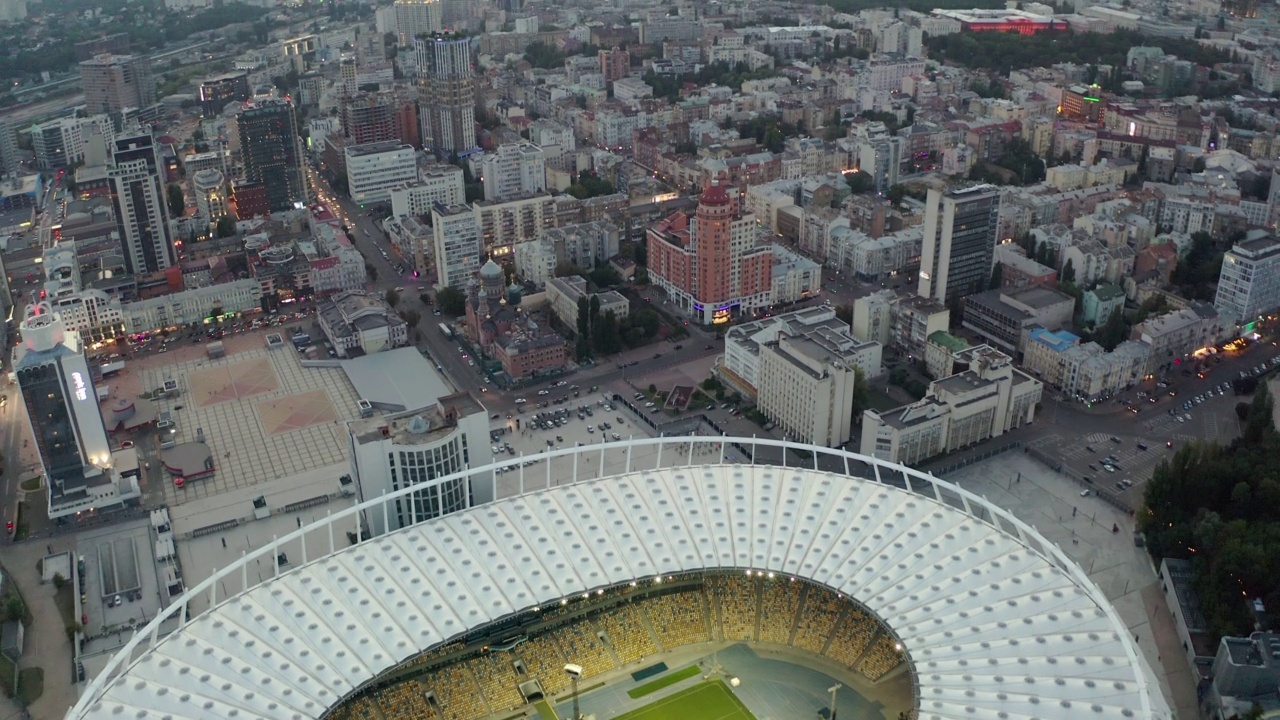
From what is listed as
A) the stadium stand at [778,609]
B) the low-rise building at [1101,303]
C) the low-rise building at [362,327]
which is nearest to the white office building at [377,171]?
the low-rise building at [362,327]

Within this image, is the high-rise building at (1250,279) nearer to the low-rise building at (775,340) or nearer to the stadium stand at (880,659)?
the low-rise building at (775,340)

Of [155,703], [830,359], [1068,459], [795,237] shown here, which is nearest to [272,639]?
[155,703]

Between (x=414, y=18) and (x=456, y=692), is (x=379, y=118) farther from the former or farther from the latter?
(x=456, y=692)

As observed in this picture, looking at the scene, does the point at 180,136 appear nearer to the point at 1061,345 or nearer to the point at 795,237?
the point at 795,237

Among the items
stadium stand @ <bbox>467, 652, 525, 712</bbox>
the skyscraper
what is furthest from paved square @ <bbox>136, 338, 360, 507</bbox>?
stadium stand @ <bbox>467, 652, 525, 712</bbox>

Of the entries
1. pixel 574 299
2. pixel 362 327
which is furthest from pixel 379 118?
pixel 574 299

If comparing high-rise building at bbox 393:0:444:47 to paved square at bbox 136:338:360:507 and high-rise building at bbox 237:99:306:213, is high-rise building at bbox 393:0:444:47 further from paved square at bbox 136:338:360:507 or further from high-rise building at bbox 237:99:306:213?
paved square at bbox 136:338:360:507
